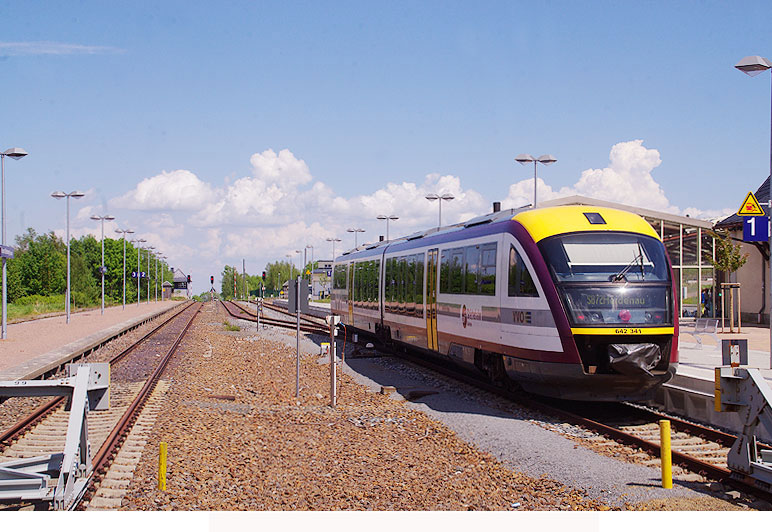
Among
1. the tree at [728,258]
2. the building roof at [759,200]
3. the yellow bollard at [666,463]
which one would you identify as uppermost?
the building roof at [759,200]

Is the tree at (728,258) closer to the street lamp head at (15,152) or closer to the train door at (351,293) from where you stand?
the train door at (351,293)

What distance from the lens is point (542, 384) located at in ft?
40.0

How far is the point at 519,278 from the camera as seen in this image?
491 inches

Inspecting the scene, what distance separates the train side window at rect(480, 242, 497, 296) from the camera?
1352 centimetres

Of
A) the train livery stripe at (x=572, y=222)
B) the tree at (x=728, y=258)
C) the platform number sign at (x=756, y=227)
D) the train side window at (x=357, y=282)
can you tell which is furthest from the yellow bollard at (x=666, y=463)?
the tree at (x=728, y=258)

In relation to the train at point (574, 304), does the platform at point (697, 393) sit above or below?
below

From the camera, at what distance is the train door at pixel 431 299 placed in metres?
17.0

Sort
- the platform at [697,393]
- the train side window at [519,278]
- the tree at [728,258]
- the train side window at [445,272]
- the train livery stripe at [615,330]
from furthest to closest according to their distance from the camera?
1. the tree at [728,258]
2. the train side window at [445,272]
3. the train side window at [519,278]
4. the platform at [697,393]
5. the train livery stripe at [615,330]

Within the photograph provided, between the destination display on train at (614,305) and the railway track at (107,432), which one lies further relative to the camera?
the destination display on train at (614,305)

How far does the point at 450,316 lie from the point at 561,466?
7022 millimetres

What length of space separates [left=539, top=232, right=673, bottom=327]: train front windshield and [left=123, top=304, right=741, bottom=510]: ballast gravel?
184 cm

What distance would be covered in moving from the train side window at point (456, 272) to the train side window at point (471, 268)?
24cm

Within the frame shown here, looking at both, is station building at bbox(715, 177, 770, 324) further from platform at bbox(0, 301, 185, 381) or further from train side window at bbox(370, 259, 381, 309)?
platform at bbox(0, 301, 185, 381)

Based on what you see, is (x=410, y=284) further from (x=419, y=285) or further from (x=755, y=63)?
(x=755, y=63)
